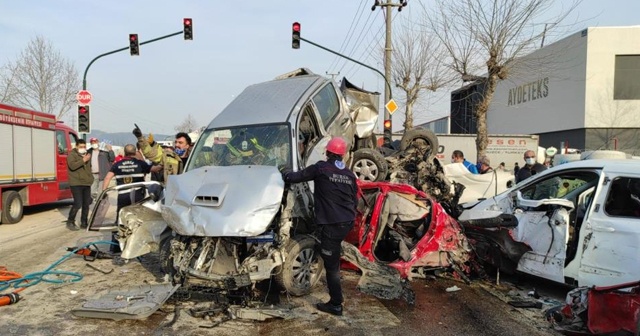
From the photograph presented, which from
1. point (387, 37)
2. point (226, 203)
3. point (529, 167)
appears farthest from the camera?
point (387, 37)

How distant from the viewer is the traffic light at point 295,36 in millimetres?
18766

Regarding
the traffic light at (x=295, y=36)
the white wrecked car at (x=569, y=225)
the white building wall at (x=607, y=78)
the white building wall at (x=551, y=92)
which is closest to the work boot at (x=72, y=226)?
the white wrecked car at (x=569, y=225)

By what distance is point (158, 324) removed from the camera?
4637 mm

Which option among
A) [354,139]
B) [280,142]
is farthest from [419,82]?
[280,142]

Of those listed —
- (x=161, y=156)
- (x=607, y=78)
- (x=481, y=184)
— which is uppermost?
(x=607, y=78)

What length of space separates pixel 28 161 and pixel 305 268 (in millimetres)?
9784

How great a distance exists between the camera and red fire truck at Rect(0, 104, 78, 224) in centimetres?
1104

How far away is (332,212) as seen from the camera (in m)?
4.91

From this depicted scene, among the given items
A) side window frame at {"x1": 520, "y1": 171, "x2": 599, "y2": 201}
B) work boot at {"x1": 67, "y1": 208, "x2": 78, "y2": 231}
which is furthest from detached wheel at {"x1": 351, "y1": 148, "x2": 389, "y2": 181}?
work boot at {"x1": 67, "y1": 208, "x2": 78, "y2": 231}

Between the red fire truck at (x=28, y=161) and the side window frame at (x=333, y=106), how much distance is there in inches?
314

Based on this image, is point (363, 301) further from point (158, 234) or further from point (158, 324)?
point (158, 234)

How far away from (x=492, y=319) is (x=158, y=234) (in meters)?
4.02

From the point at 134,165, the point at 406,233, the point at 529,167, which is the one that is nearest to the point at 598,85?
the point at 529,167

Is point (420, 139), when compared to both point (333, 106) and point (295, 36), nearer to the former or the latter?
point (333, 106)
